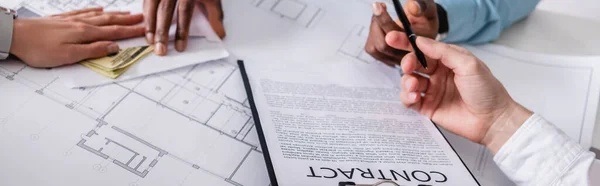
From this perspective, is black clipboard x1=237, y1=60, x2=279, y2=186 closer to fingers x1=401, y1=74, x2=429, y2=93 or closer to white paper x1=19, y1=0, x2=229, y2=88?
white paper x1=19, y1=0, x2=229, y2=88

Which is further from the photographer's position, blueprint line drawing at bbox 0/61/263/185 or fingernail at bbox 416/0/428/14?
fingernail at bbox 416/0/428/14

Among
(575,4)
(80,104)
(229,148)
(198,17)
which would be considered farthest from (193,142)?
(575,4)

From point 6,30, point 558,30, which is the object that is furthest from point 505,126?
point 6,30

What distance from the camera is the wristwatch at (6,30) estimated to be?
733 mm

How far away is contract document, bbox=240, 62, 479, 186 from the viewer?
65 cm

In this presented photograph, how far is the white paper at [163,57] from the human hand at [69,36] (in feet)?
0.05

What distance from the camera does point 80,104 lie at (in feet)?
2.30

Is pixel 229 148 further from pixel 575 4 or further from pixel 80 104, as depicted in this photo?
pixel 575 4

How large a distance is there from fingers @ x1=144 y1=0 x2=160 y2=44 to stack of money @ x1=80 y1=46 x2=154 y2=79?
31 mm

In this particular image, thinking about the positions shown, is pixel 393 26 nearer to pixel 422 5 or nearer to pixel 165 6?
pixel 422 5

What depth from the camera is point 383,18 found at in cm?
86

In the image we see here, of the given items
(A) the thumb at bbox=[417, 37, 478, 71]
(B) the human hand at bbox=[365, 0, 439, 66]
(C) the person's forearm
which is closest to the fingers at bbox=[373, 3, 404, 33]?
(B) the human hand at bbox=[365, 0, 439, 66]

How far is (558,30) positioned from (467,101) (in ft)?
1.03

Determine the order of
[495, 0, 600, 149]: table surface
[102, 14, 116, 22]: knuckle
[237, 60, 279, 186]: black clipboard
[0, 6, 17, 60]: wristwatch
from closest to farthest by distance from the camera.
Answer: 1. [237, 60, 279, 186]: black clipboard
2. [0, 6, 17, 60]: wristwatch
3. [102, 14, 116, 22]: knuckle
4. [495, 0, 600, 149]: table surface
